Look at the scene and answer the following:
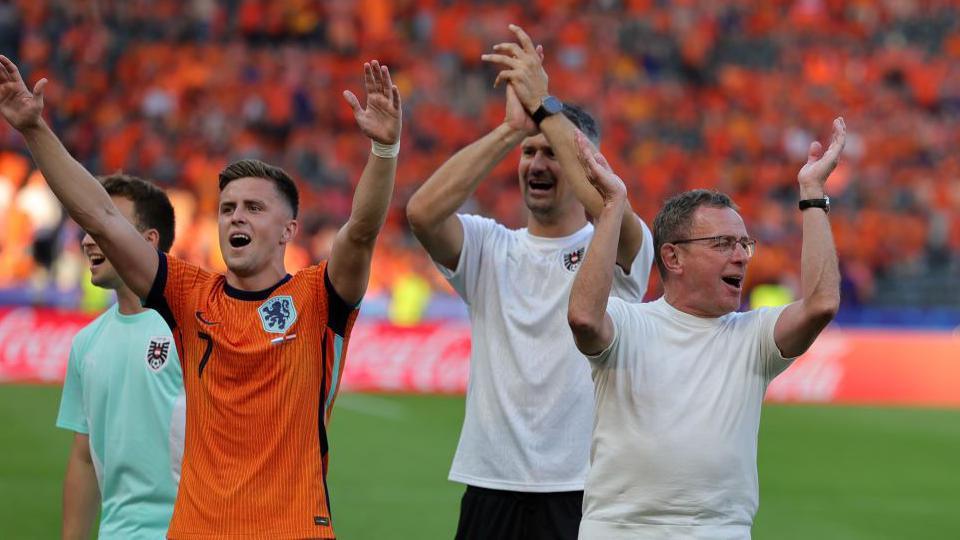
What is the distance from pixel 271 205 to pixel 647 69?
26.7 m

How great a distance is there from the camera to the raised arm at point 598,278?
423 centimetres

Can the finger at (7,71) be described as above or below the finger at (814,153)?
below

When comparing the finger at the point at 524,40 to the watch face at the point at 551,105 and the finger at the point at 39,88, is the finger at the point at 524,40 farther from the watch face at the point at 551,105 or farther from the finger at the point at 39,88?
the finger at the point at 39,88

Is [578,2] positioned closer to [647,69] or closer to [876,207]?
[647,69]

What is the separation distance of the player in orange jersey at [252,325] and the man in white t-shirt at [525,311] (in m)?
0.87

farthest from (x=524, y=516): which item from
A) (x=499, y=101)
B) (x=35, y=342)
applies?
(x=499, y=101)

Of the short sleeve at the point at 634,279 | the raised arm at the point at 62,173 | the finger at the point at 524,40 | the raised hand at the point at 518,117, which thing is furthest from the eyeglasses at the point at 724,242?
the raised arm at the point at 62,173

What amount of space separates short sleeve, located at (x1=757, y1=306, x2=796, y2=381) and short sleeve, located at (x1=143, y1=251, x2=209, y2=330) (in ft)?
5.88

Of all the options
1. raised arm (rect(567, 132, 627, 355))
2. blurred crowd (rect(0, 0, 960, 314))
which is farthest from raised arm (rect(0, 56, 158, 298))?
blurred crowd (rect(0, 0, 960, 314))

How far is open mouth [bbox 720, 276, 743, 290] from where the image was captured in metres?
4.45

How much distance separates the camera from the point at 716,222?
14.7ft

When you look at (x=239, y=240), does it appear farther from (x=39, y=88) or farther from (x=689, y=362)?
(x=689, y=362)

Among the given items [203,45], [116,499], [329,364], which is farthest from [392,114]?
[203,45]

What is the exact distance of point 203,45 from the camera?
2741 centimetres
